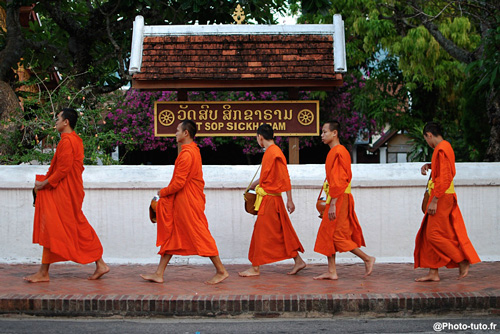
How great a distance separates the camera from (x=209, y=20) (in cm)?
1346

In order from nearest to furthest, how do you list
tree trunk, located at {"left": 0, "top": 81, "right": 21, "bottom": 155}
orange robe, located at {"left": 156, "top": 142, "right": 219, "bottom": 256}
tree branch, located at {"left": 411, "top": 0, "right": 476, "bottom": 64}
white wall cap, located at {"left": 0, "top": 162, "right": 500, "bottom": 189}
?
1. orange robe, located at {"left": 156, "top": 142, "right": 219, "bottom": 256}
2. white wall cap, located at {"left": 0, "top": 162, "right": 500, "bottom": 189}
3. tree trunk, located at {"left": 0, "top": 81, "right": 21, "bottom": 155}
4. tree branch, located at {"left": 411, "top": 0, "right": 476, "bottom": 64}

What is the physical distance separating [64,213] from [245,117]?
326 centimetres

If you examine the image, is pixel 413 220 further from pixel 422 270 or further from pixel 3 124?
pixel 3 124

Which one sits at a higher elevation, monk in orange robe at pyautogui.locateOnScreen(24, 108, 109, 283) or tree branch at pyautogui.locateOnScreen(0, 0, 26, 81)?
tree branch at pyautogui.locateOnScreen(0, 0, 26, 81)

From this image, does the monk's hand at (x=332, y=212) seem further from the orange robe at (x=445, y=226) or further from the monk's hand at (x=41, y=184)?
the monk's hand at (x=41, y=184)

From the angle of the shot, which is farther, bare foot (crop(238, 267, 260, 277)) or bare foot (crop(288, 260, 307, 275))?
bare foot (crop(288, 260, 307, 275))

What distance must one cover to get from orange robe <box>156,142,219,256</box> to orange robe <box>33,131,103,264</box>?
83 centimetres

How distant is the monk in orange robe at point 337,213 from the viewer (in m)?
6.95

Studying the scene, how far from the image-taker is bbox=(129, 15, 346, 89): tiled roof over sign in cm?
913

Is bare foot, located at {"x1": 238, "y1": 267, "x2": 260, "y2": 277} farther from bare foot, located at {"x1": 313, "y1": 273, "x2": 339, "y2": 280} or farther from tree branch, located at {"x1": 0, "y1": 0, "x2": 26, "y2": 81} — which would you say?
tree branch, located at {"x1": 0, "y1": 0, "x2": 26, "y2": 81}

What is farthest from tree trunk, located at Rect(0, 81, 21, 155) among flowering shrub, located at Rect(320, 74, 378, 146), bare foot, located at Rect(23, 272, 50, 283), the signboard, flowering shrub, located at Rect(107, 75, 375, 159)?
flowering shrub, located at Rect(320, 74, 378, 146)

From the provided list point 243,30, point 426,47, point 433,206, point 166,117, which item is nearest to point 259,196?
point 433,206

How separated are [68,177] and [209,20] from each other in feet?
24.1

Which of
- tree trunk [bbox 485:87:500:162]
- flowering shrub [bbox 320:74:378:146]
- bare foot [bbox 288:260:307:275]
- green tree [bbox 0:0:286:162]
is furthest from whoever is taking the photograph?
flowering shrub [bbox 320:74:378:146]
